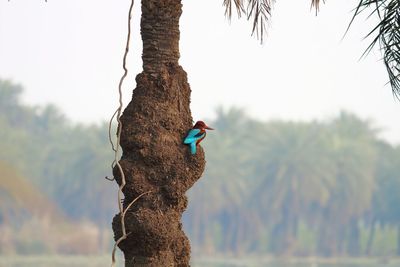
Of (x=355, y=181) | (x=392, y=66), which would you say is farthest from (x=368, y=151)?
(x=392, y=66)

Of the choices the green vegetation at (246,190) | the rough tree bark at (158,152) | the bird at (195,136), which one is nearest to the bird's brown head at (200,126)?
the bird at (195,136)

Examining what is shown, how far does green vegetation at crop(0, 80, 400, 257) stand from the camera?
239 ft

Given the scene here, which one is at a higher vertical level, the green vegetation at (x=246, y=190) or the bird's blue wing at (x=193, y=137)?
the green vegetation at (x=246, y=190)

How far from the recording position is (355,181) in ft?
249

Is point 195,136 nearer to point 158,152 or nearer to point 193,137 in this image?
point 193,137

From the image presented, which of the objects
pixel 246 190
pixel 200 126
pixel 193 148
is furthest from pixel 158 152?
pixel 246 190

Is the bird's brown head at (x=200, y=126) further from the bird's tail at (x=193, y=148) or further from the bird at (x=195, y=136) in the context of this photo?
the bird's tail at (x=193, y=148)

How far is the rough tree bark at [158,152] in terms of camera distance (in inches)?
332

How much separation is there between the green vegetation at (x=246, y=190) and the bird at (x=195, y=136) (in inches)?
2355

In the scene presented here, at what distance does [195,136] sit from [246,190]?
6777 cm

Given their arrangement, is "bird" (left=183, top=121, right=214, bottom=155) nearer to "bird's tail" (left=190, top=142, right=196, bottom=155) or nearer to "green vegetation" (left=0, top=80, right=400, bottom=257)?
"bird's tail" (left=190, top=142, right=196, bottom=155)

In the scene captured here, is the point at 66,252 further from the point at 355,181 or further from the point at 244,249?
the point at 355,181

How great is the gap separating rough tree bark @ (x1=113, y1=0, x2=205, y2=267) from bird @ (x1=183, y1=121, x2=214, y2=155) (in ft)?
0.16

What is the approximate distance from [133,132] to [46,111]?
74.2 metres
